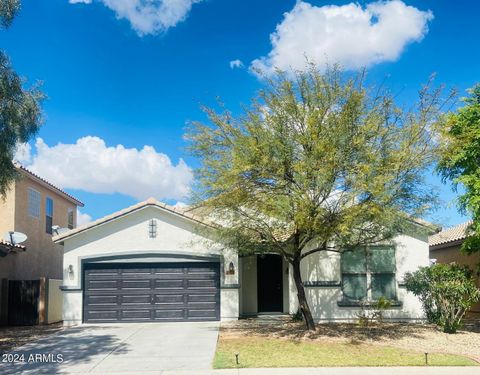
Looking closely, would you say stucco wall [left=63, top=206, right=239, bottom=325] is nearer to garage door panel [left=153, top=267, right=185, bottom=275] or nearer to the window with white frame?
garage door panel [left=153, top=267, right=185, bottom=275]

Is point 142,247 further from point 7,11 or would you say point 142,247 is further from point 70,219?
point 70,219

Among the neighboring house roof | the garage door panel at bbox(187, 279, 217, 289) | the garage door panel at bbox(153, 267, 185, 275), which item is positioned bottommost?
the garage door panel at bbox(187, 279, 217, 289)

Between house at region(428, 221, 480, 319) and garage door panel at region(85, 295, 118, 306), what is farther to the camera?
house at region(428, 221, 480, 319)

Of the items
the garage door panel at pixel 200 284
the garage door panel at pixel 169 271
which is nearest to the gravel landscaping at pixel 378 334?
the garage door panel at pixel 200 284

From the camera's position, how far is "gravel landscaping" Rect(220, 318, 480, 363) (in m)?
13.6

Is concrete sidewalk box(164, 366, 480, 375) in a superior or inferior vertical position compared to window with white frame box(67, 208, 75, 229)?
inferior

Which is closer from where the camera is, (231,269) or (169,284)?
(231,269)

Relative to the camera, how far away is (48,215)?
2581cm

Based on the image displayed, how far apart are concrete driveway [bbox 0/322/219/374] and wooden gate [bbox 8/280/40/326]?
8.98ft

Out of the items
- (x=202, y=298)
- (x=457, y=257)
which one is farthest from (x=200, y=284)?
(x=457, y=257)

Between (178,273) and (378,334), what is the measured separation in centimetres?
707

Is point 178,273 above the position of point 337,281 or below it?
above

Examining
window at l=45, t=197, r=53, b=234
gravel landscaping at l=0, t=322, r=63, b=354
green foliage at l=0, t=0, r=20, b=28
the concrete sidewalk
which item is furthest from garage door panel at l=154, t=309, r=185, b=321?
green foliage at l=0, t=0, r=20, b=28

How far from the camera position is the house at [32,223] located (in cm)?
2128
